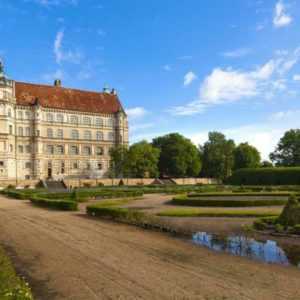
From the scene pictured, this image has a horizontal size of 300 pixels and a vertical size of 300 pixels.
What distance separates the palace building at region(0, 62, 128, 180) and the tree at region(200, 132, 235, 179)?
22018 mm

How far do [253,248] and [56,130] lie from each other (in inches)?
2806

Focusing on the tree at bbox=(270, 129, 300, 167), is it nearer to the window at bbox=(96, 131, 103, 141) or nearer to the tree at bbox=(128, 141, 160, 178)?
the tree at bbox=(128, 141, 160, 178)

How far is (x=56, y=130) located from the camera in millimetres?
80562

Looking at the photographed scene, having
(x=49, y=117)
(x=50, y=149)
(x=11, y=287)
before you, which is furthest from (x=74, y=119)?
(x=11, y=287)

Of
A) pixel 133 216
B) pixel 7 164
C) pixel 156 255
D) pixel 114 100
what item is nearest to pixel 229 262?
pixel 156 255

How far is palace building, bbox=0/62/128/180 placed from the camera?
73812mm

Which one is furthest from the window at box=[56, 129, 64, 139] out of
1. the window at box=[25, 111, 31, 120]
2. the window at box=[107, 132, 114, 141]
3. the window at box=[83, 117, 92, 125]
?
the window at box=[107, 132, 114, 141]

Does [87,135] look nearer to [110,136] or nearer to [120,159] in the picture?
[110,136]

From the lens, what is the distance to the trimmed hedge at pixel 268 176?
61.8 meters

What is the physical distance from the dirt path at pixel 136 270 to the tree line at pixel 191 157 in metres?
56.6

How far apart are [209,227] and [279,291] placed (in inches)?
383

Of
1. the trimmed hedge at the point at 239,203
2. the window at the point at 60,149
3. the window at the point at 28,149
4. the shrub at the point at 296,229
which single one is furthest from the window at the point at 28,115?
the shrub at the point at 296,229

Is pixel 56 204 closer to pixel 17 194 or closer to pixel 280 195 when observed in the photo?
pixel 17 194

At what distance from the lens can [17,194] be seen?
145 feet
